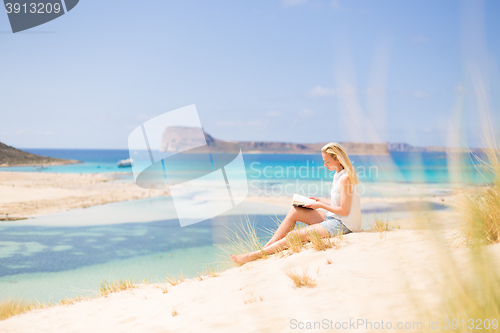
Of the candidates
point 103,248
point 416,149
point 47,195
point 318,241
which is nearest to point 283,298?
point 318,241

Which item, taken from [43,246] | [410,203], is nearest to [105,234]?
[43,246]

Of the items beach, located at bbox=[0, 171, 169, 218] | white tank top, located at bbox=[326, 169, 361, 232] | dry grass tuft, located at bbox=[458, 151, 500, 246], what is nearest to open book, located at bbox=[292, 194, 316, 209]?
white tank top, located at bbox=[326, 169, 361, 232]

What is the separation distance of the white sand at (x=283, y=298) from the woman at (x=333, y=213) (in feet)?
0.58

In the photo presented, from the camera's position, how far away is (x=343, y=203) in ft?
12.4

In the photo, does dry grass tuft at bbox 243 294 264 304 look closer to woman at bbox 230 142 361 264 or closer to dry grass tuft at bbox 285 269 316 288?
dry grass tuft at bbox 285 269 316 288

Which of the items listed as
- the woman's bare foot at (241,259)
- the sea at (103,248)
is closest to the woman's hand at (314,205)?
the sea at (103,248)

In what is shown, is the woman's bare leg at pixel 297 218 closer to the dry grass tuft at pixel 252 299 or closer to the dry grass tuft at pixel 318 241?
the dry grass tuft at pixel 318 241

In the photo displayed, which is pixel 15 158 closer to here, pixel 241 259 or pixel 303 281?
pixel 241 259

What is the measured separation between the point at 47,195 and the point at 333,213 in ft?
46.6

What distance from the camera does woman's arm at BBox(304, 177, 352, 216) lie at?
148 inches

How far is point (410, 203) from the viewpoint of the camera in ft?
3.38

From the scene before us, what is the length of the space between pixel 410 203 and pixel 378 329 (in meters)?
1.24

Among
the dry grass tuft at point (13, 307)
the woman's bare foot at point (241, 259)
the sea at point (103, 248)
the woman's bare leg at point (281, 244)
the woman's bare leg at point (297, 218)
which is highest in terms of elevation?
the woman's bare leg at point (297, 218)

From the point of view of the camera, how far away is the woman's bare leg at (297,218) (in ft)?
13.3
